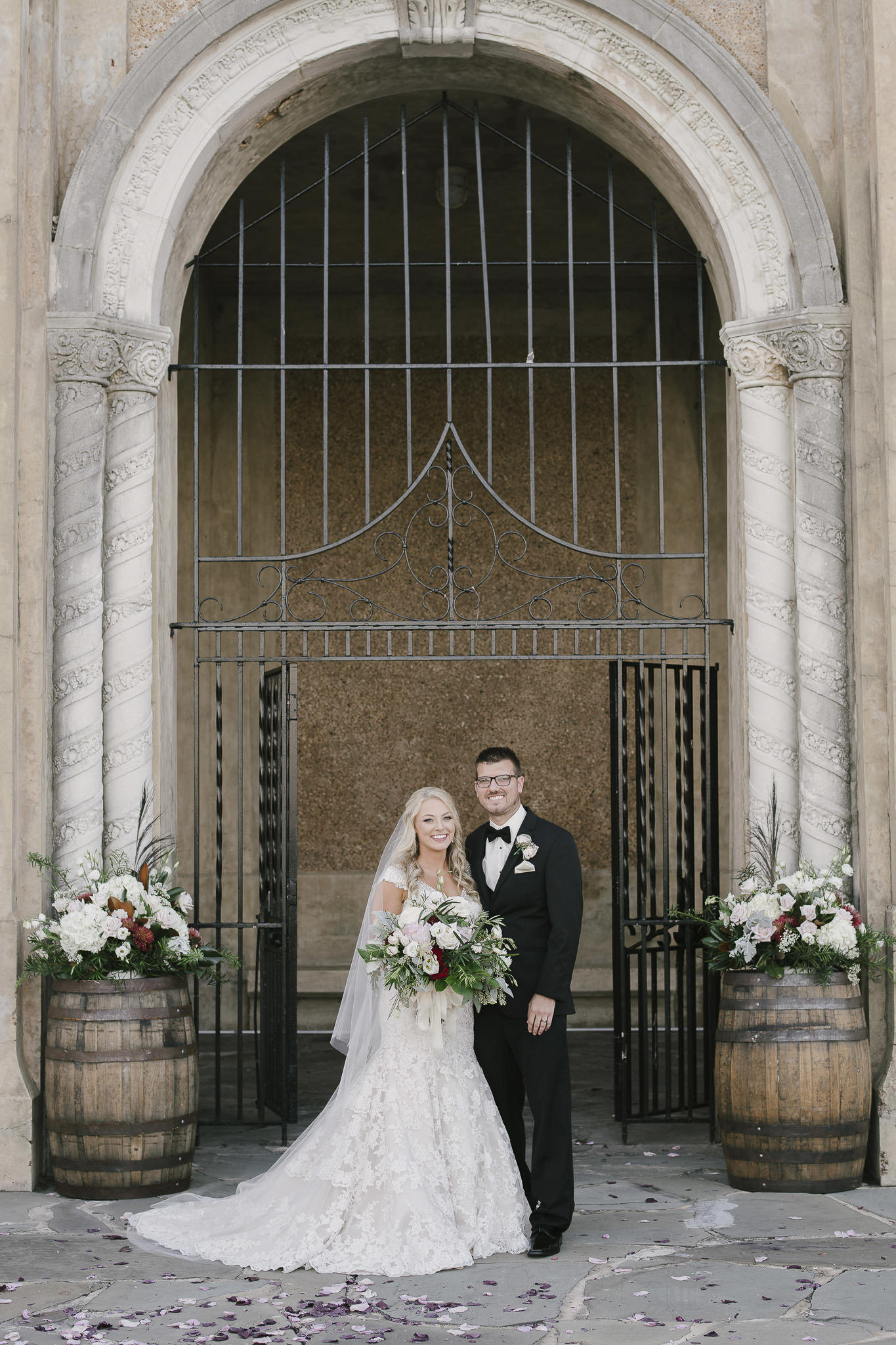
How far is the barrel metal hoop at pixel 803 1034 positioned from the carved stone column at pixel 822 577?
0.92 meters

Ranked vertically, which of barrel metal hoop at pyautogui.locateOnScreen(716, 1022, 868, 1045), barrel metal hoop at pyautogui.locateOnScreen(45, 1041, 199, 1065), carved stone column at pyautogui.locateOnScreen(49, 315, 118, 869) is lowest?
barrel metal hoop at pyautogui.locateOnScreen(45, 1041, 199, 1065)

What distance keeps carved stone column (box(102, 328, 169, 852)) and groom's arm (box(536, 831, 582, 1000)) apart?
215 centimetres

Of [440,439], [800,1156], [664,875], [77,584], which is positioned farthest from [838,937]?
[440,439]

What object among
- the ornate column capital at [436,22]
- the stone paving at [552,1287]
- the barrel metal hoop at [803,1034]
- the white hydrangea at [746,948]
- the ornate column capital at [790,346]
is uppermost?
the ornate column capital at [436,22]

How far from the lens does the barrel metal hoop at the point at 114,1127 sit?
5707 mm

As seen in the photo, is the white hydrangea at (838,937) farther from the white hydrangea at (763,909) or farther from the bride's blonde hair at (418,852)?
the bride's blonde hair at (418,852)

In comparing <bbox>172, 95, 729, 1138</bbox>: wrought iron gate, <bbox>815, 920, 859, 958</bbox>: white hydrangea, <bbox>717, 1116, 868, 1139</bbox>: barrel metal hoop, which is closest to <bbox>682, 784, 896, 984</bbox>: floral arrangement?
<bbox>815, 920, 859, 958</bbox>: white hydrangea

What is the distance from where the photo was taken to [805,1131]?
5.70 meters

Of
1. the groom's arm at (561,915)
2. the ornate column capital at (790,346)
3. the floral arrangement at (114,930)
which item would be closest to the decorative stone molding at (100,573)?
the floral arrangement at (114,930)

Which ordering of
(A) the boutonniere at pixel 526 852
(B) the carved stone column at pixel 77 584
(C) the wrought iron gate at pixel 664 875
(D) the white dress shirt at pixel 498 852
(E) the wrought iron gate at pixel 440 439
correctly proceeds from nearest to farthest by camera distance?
(A) the boutonniere at pixel 526 852
(D) the white dress shirt at pixel 498 852
(B) the carved stone column at pixel 77 584
(C) the wrought iron gate at pixel 664 875
(E) the wrought iron gate at pixel 440 439

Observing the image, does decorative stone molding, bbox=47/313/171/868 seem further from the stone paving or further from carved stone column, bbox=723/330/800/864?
carved stone column, bbox=723/330/800/864

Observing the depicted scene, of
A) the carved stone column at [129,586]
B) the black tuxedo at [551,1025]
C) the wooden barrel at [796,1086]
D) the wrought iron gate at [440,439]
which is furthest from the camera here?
the wrought iron gate at [440,439]

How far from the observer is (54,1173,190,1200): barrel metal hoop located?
575cm

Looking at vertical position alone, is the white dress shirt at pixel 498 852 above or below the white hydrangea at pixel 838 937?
above
